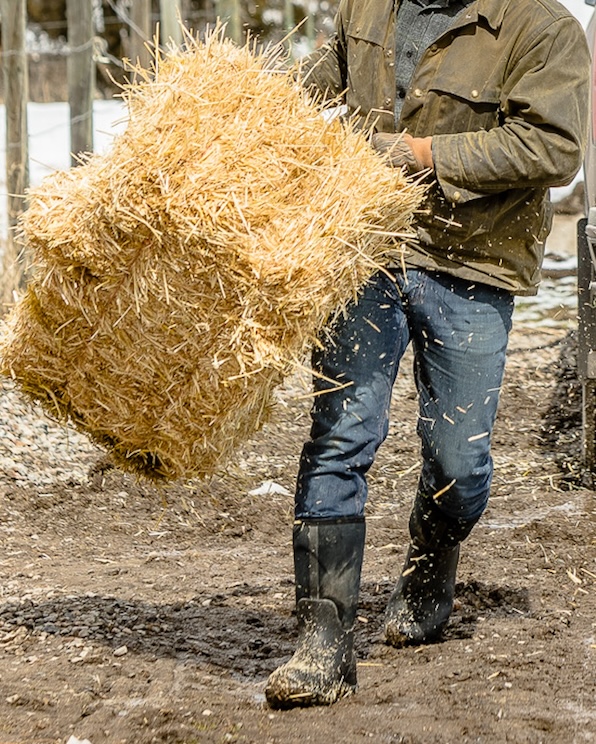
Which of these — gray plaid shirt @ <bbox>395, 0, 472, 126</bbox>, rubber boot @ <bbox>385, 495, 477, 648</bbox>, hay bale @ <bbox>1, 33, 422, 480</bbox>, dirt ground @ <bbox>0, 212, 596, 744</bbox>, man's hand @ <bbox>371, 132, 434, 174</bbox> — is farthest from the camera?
rubber boot @ <bbox>385, 495, 477, 648</bbox>

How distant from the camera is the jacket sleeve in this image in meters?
3.30

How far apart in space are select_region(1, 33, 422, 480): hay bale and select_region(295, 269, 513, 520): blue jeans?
0.57 feet

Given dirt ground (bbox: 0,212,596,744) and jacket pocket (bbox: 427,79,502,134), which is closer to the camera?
dirt ground (bbox: 0,212,596,744)

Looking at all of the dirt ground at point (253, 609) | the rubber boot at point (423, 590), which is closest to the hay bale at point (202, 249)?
the dirt ground at point (253, 609)

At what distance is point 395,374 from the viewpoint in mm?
3555

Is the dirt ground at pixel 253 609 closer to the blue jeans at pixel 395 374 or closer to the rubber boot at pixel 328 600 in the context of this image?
the rubber boot at pixel 328 600

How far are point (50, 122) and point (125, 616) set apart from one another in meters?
16.3

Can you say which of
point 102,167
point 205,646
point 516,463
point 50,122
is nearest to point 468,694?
point 205,646

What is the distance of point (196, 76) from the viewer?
11.1 feet

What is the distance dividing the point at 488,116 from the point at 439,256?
1.38ft

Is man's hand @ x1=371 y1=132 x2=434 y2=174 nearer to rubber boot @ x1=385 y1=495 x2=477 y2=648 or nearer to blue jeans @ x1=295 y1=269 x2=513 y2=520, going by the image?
blue jeans @ x1=295 y1=269 x2=513 y2=520

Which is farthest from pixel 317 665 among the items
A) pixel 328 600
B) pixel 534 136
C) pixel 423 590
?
pixel 534 136

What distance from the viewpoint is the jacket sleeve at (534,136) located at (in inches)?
130

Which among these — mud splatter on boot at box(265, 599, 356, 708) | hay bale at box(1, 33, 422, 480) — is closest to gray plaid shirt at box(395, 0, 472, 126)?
hay bale at box(1, 33, 422, 480)
